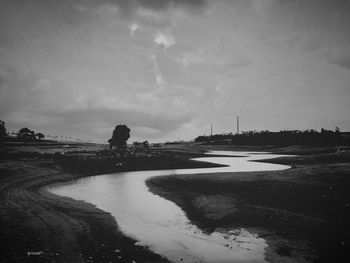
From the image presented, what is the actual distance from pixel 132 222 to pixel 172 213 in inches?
164

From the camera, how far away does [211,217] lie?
25.9m

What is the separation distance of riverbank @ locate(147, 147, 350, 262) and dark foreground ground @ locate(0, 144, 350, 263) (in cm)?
5

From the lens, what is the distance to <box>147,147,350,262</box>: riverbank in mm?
18547

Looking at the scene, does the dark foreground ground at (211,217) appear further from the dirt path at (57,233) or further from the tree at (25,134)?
the tree at (25,134)

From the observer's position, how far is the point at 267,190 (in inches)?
1273

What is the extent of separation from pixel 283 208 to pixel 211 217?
19.2ft

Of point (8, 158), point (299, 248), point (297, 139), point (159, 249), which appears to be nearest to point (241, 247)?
point (299, 248)

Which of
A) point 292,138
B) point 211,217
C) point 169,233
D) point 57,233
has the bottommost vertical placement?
point 169,233

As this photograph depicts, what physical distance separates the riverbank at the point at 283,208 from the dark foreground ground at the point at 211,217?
52 mm

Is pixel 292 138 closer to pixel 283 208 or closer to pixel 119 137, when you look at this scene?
pixel 119 137

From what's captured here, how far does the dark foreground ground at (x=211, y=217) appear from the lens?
1772 cm

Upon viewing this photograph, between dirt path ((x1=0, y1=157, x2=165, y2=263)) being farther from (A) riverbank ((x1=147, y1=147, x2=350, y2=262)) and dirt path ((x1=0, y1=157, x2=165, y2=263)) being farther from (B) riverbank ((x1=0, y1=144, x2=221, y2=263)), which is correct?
(A) riverbank ((x1=147, y1=147, x2=350, y2=262))

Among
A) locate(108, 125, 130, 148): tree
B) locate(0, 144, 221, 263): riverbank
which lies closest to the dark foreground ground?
locate(0, 144, 221, 263): riverbank

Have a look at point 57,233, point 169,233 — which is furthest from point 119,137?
point 57,233
